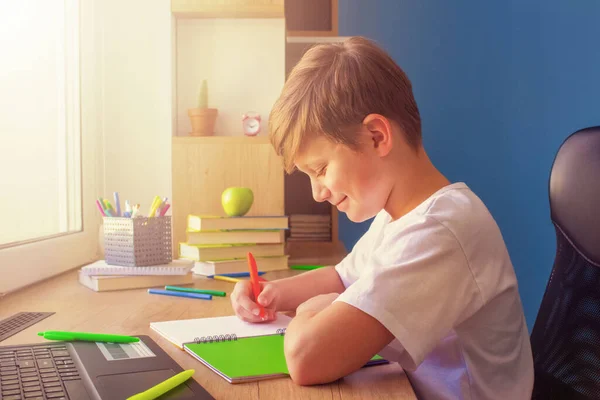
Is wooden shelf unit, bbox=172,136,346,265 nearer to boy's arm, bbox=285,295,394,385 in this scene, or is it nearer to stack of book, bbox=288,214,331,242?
stack of book, bbox=288,214,331,242

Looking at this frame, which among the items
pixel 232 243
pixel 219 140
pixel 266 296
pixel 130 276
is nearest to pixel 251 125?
pixel 219 140

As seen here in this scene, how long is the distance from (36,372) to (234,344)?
0.78 ft

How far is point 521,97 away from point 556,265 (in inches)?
58.1

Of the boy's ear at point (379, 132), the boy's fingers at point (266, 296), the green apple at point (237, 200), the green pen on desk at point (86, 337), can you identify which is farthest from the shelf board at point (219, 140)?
the green pen on desk at point (86, 337)

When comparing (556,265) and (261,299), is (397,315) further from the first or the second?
(556,265)

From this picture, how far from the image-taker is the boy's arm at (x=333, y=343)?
0.65 m

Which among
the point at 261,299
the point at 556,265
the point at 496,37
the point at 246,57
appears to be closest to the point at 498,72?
the point at 496,37

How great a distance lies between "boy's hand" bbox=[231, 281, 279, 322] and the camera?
908 millimetres

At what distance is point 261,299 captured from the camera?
974mm

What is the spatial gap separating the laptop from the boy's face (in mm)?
324

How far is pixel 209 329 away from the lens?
85 centimetres

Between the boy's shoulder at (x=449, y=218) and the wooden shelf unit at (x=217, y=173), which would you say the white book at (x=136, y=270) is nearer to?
the wooden shelf unit at (x=217, y=173)

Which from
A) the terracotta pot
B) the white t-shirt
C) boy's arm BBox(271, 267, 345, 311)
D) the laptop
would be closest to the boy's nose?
the white t-shirt

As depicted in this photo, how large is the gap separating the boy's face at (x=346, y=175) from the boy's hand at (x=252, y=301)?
0.20m
